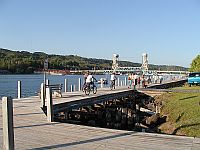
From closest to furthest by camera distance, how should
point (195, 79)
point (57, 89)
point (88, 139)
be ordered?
point (88, 139)
point (57, 89)
point (195, 79)

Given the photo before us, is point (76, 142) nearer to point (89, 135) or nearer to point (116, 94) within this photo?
point (89, 135)

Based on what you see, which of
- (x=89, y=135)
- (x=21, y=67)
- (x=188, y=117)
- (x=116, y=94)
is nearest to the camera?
(x=89, y=135)

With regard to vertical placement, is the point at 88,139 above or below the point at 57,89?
below

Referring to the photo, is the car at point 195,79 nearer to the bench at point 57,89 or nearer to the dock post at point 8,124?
the bench at point 57,89

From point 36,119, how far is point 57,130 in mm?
2462

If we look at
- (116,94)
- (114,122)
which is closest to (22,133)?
(114,122)

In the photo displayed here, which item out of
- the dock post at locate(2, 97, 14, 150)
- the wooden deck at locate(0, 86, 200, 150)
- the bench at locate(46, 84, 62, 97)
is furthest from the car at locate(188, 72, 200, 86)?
the dock post at locate(2, 97, 14, 150)

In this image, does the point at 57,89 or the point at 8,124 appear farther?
the point at 57,89

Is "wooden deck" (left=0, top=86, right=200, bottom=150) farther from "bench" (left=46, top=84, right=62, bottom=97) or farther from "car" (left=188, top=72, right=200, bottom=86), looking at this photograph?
"car" (left=188, top=72, right=200, bottom=86)

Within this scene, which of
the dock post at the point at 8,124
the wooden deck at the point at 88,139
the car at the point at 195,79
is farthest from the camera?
the car at the point at 195,79

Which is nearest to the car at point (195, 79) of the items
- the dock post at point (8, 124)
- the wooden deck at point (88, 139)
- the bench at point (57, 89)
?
the bench at point (57, 89)

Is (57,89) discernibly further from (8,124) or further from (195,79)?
(195,79)

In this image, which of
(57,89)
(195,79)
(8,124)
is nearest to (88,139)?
(8,124)

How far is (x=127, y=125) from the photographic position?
22906 mm
